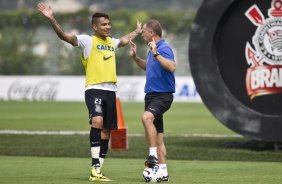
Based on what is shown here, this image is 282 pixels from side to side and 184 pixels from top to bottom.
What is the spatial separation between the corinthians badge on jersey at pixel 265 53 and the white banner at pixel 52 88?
24.5 m

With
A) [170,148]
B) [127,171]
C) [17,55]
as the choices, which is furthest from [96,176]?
[17,55]

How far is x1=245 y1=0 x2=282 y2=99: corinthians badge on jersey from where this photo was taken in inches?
733

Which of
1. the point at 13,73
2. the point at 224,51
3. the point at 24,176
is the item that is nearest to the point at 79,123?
the point at 224,51

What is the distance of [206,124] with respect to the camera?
28.3m

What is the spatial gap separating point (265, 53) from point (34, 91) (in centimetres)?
2693

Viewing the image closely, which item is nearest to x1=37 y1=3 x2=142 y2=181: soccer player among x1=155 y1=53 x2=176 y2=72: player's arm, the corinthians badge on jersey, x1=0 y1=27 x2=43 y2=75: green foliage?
x1=155 y1=53 x2=176 y2=72: player's arm

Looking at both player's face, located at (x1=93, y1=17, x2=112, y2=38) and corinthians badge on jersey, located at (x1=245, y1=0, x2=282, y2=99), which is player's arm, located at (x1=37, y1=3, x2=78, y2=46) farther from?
corinthians badge on jersey, located at (x1=245, y1=0, x2=282, y2=99)

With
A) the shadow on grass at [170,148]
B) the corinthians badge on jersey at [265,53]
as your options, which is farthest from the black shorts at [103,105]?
the corinthians badge on jersey at [265,53]

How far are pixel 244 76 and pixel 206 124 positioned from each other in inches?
371

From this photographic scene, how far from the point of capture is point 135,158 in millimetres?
17703

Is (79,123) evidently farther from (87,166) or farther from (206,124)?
(87,166)

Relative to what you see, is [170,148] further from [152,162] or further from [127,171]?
[152,162]

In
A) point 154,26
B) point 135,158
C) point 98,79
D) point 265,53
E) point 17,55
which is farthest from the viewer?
point 17,55

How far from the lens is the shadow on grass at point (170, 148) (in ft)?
58.9
